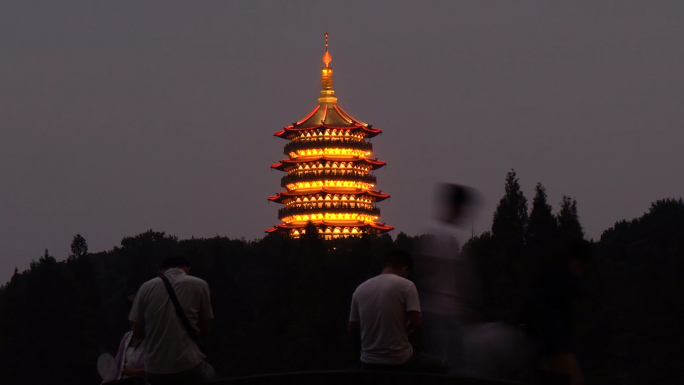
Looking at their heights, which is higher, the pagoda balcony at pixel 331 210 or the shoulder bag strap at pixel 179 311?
the pagoda balcony at pixel 331 210

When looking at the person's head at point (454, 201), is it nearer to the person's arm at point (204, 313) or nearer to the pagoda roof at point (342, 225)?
the person's arm at point (204, 313)

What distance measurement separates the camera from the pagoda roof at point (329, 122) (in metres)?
119

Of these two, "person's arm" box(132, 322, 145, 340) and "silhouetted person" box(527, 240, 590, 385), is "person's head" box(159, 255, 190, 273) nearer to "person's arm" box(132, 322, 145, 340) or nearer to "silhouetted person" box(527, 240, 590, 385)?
"person's arm" box(132, 322, 145, 340)

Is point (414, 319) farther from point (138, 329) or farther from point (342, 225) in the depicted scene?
point (342, 225)

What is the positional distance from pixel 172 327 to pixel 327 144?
10489 cm

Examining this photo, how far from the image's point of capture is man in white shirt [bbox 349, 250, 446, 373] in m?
11.7

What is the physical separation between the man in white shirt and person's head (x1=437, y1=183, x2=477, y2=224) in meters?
1.41

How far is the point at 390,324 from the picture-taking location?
11.7 metres

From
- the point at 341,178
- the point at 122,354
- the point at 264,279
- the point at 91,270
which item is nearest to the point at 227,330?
the point at 91,270

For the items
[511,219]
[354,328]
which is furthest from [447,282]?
[511,219]

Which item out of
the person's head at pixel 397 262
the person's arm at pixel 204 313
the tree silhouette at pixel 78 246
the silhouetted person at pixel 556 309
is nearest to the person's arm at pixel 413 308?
the person's head at pixel 397 262

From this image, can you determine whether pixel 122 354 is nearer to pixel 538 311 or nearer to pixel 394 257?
pixel 394 257

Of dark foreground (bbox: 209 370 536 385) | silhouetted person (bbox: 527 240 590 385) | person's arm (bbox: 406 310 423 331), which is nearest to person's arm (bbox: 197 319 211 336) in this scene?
person's arm (bbox: 406 310 423 331)

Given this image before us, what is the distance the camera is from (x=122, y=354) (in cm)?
1402
